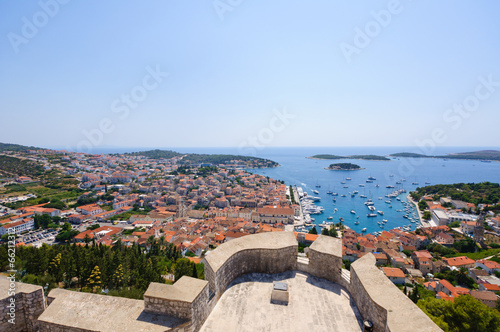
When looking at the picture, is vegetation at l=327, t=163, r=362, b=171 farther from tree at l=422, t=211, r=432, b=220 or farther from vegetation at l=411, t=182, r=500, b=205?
tree at l=422, t=211, r=432, b=220

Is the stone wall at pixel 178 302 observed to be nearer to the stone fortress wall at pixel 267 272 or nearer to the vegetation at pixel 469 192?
the stone fortress wall at pixel 267 272

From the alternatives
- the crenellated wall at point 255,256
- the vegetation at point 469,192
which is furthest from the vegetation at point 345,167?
the crenellated wall at point 255,256

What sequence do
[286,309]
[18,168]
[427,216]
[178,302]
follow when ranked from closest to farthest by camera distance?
[178,302], [286,309], [427,216], [18,168]

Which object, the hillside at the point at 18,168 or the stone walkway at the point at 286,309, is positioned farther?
the hillside at the point at 18,168

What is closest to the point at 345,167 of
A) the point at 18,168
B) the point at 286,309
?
the point at 286,309

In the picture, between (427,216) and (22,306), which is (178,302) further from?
(427,216)

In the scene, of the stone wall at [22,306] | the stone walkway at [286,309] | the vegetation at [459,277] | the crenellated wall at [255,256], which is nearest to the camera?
the stone wall at [22,306]

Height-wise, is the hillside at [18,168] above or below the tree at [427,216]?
above
